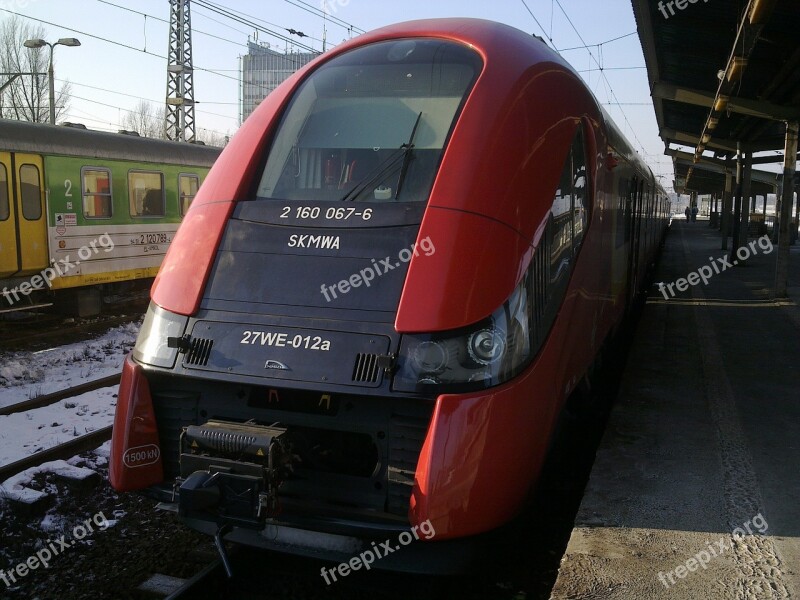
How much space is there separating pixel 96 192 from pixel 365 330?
1149cm

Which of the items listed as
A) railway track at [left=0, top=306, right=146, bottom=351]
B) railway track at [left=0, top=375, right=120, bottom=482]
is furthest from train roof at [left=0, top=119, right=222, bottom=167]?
railway track at [left=0, top=375, right=120, bottom=482]

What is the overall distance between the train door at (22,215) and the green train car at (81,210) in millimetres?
16

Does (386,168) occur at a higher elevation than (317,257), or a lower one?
higher

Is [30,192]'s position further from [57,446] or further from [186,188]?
[57,446]

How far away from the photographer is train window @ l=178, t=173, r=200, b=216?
15.6 meters

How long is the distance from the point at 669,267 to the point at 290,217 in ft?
64.0

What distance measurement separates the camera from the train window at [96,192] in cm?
1312

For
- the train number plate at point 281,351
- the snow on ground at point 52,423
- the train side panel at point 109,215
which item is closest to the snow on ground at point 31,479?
the snow on ground at point 52,423

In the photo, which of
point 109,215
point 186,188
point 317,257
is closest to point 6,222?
point 109,215

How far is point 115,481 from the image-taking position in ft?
11.6

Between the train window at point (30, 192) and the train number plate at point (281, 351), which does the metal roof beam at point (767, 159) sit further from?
the train number plate at point (281, 351)

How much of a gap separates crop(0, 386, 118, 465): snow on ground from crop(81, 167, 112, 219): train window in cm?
646

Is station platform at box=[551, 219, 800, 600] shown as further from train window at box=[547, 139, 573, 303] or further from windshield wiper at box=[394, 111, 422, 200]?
windshield wiper at box=[394, 111, 422, 200]

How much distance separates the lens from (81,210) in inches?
513
